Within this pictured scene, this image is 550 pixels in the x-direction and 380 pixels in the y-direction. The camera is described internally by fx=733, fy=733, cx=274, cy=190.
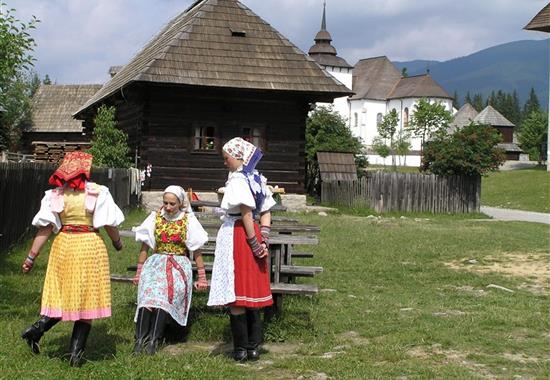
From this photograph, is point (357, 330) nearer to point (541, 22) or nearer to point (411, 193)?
point (411, 193)

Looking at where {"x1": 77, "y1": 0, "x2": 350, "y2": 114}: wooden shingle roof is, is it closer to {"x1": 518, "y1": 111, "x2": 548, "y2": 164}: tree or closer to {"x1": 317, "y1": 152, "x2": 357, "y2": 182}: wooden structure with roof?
{"x1": 317, "y1": 152, "x2": 357, "y2": 182}: wooden structure with roof

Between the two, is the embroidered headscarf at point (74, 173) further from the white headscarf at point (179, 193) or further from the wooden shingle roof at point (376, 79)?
the wooden shingle roof at point (376, 79)

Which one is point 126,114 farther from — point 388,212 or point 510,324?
point 510,324

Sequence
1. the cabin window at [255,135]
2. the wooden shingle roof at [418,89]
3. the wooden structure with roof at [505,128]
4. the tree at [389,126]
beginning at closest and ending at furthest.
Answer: the cabin window at [255,135], the tree at [389,126], the wooden structure with roof at [505,128], the wooden shingle roof at [418,89]

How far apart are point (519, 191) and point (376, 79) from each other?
59.7 m

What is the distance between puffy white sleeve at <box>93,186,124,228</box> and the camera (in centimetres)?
552

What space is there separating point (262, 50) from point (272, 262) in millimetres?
17432

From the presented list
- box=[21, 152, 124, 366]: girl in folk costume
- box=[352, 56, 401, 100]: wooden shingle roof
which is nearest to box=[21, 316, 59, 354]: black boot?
box=[21, 152, 124, 366]: girl in folk costume

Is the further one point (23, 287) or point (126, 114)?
point (126, 114)

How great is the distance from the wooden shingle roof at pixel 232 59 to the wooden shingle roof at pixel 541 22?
794 inches

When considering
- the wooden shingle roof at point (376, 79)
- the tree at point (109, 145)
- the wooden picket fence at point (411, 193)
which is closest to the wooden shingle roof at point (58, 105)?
the tree at point (109, 145)

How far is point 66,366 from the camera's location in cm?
532

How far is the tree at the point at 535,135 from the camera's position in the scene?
245ft

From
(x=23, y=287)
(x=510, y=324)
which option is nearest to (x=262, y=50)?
(x=23, y=287)
